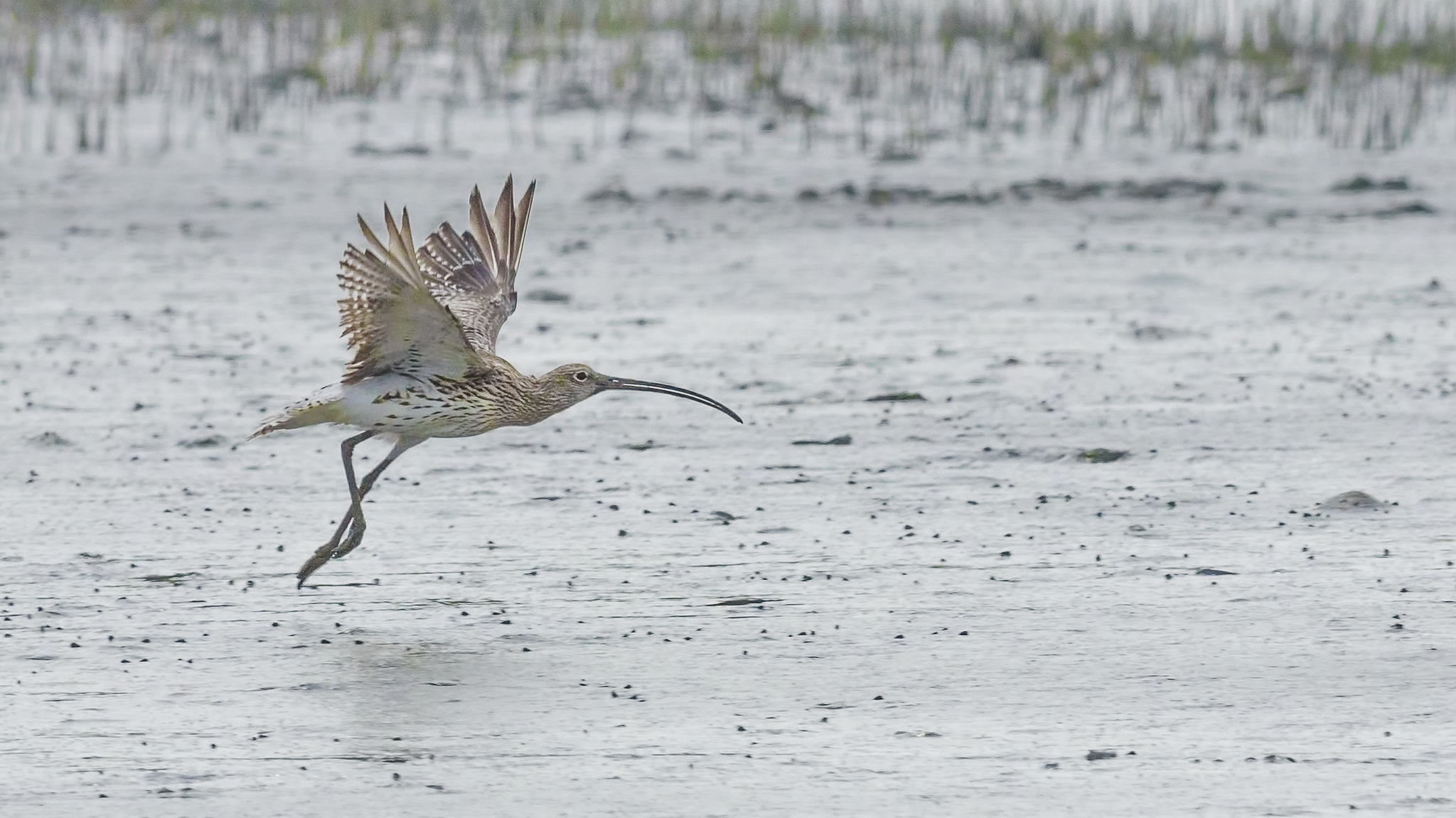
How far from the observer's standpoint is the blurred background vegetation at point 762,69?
659 inches

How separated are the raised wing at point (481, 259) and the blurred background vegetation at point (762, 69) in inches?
325

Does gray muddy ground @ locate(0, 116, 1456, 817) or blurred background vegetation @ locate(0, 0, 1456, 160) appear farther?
blurred background vegetation @ locate(0, 0, 1456, 160)

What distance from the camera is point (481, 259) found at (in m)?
7.65

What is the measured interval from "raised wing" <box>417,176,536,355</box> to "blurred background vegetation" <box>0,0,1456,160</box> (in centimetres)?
824

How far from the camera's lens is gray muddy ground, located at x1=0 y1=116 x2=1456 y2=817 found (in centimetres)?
458

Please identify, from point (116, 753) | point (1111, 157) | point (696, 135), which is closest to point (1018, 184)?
point (1111, 157)

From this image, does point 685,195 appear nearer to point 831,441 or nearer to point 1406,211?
point 1406,211

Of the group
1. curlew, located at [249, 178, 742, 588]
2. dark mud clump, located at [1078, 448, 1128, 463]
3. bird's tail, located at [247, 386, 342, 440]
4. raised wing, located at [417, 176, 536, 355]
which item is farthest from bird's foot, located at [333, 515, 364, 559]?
dark mud clump, located at [1078, 448, 1128, 463]

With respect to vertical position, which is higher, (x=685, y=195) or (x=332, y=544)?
(x=332, y=544)

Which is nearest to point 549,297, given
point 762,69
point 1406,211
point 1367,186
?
point 1406,211

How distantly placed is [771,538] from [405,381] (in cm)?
111

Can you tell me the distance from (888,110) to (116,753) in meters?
13.4

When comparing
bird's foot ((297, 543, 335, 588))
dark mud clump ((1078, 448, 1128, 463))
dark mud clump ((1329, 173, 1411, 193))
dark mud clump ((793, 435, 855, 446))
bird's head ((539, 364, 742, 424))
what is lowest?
dark mud clump ((1329, 173, 1411, 193))

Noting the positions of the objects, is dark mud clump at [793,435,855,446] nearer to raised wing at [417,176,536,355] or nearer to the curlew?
the curlew
